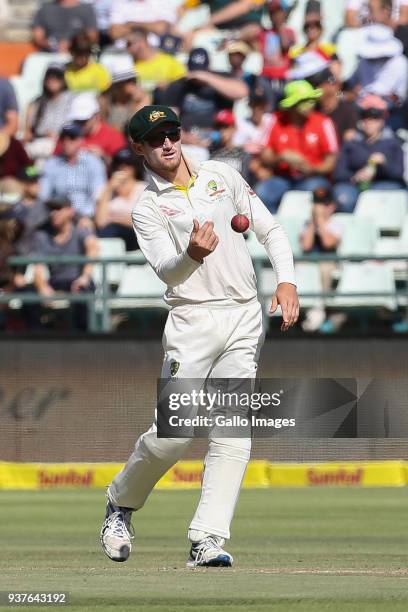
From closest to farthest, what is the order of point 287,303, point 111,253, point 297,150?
1. point 287,303
2. point 111,253
3. point 297,150

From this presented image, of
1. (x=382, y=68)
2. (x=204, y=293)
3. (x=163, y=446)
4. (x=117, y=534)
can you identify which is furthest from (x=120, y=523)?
(x=382, y=68)

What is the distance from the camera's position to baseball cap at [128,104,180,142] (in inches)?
252

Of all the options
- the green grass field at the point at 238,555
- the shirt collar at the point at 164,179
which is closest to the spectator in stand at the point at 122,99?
the green grass field at the point at 238,555

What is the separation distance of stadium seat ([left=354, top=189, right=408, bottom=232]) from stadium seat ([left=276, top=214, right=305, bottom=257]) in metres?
0.63

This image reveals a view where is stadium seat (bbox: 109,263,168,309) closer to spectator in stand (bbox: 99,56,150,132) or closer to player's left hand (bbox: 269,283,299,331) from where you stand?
spectator in stand (bbox: 99,56,150,132)

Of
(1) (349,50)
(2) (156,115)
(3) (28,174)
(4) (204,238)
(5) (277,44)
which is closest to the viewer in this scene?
(4) (204,238)

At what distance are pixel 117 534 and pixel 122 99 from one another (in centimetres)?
940

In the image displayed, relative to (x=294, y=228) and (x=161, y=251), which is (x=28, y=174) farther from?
(x=161, y=251)

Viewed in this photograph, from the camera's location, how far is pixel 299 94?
14.4m

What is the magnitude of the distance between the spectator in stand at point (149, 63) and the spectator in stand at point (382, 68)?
6.15 ft

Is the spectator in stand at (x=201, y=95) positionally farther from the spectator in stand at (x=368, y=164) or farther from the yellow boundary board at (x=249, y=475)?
the yellow boundary board at (x=249, y=475)

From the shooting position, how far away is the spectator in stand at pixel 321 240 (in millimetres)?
13438

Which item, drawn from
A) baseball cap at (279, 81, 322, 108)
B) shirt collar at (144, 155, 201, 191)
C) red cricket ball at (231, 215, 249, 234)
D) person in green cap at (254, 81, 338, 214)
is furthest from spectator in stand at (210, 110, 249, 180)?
red cricket ball at (231, 215, 249, 234)

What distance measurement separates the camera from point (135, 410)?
514 inches
